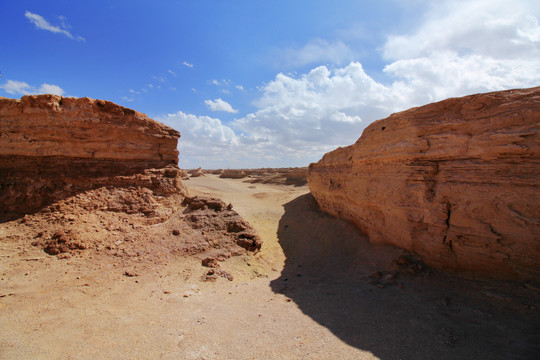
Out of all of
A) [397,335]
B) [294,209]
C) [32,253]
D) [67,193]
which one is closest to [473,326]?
[397,335]

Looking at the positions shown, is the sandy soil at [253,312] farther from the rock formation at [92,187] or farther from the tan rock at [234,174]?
the tan rock at [234,174]

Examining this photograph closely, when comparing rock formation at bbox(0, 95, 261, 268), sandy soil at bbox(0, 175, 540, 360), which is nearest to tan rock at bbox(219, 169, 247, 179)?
rock formation at bbox(0, 95, 261, 268)

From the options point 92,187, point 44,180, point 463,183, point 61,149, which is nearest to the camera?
point 463,183

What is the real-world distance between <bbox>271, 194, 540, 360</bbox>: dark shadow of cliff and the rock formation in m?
2.60

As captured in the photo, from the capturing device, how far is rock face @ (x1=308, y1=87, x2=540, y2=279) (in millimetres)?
3850

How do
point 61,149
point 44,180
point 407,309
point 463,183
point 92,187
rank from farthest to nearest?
point 92,187
point 61,149
point 44,180
point 463,183
point 407,309

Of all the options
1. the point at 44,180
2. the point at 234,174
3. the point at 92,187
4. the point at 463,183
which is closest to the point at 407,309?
the point at 463,183

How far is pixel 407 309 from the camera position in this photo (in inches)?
159

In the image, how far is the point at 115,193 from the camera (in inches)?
250

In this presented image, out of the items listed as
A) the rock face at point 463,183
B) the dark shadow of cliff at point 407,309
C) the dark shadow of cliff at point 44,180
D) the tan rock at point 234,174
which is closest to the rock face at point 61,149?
the dark shadow of cliff at point 44,180

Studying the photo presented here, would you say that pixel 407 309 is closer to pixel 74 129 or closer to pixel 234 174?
pixel 74 129

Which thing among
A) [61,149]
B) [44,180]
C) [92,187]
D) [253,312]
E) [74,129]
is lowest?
[253,312]

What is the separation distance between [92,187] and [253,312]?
16.7 ft

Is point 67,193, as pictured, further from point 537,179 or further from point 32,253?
point 537,179
